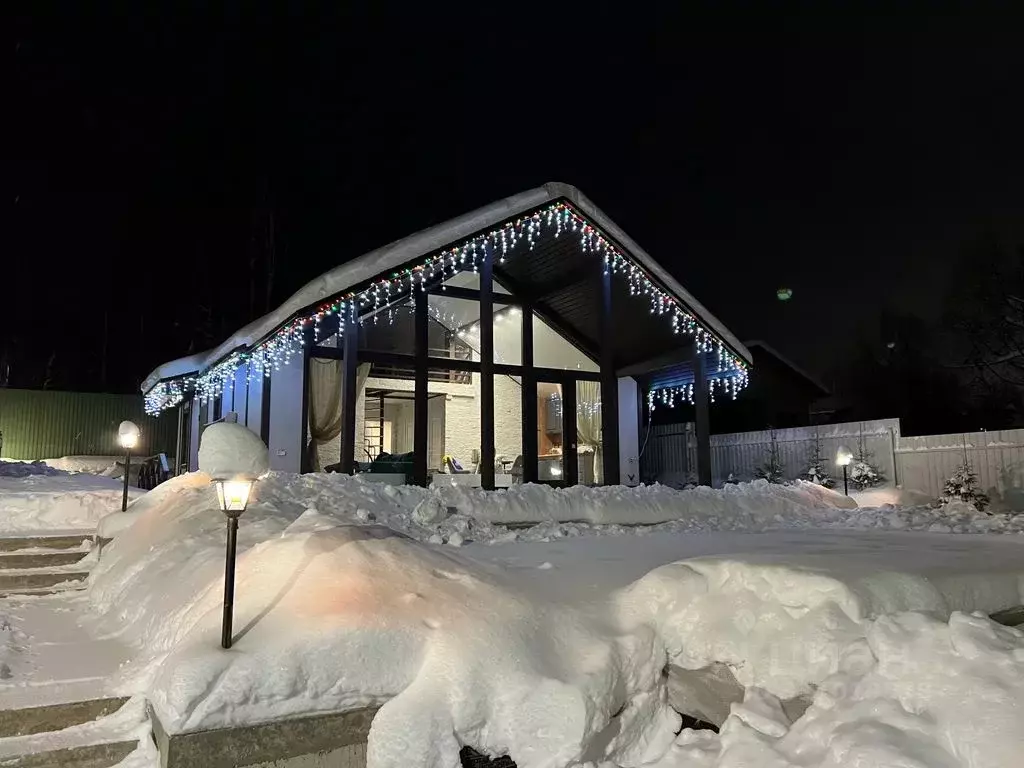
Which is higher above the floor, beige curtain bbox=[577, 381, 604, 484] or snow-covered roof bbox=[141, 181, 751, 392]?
snow-covered roof bbox=[141, 181, 751, 392]

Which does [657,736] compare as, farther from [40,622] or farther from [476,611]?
[40,622]

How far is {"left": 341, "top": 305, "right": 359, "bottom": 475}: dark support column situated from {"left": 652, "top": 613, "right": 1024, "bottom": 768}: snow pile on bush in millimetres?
7617

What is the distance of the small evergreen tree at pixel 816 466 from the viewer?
14648 millimetres

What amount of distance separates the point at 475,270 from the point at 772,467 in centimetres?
922

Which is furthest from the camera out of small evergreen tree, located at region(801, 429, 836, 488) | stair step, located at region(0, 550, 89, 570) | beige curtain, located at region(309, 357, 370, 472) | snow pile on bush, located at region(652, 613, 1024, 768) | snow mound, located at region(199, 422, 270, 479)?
small evergreen tree, located at region(801, 429, 836, 488)

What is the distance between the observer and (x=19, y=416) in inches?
815

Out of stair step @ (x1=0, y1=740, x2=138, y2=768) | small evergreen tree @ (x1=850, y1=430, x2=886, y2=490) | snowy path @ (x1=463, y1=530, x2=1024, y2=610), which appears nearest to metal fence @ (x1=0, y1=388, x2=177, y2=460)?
snowy path @ (x1=463, y1=530, x2=1024, y2=610)

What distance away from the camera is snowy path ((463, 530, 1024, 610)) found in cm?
420

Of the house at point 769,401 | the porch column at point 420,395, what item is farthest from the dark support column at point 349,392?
the house at point 769,401

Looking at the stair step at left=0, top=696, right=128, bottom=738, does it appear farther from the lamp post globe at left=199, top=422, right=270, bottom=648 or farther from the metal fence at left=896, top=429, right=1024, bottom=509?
the metal fence at left=896, top=429, right=1024, bottom=509

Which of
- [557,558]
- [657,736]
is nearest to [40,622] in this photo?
[557,558]

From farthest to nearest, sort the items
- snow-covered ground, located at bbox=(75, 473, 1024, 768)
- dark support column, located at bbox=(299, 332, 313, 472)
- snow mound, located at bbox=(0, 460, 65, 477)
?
dark support column, located at bbox=(299, 332, 313, 472), snow mound, located at bbox=(0, 460, 65, 477), snow-covered ground, located at bbox=(75, 473, 1024, 768)

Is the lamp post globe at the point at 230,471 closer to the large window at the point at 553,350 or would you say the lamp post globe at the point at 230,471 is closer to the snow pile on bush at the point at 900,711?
the snow pile on bush at the point at 900,711

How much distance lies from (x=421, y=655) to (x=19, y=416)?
2272 cm
